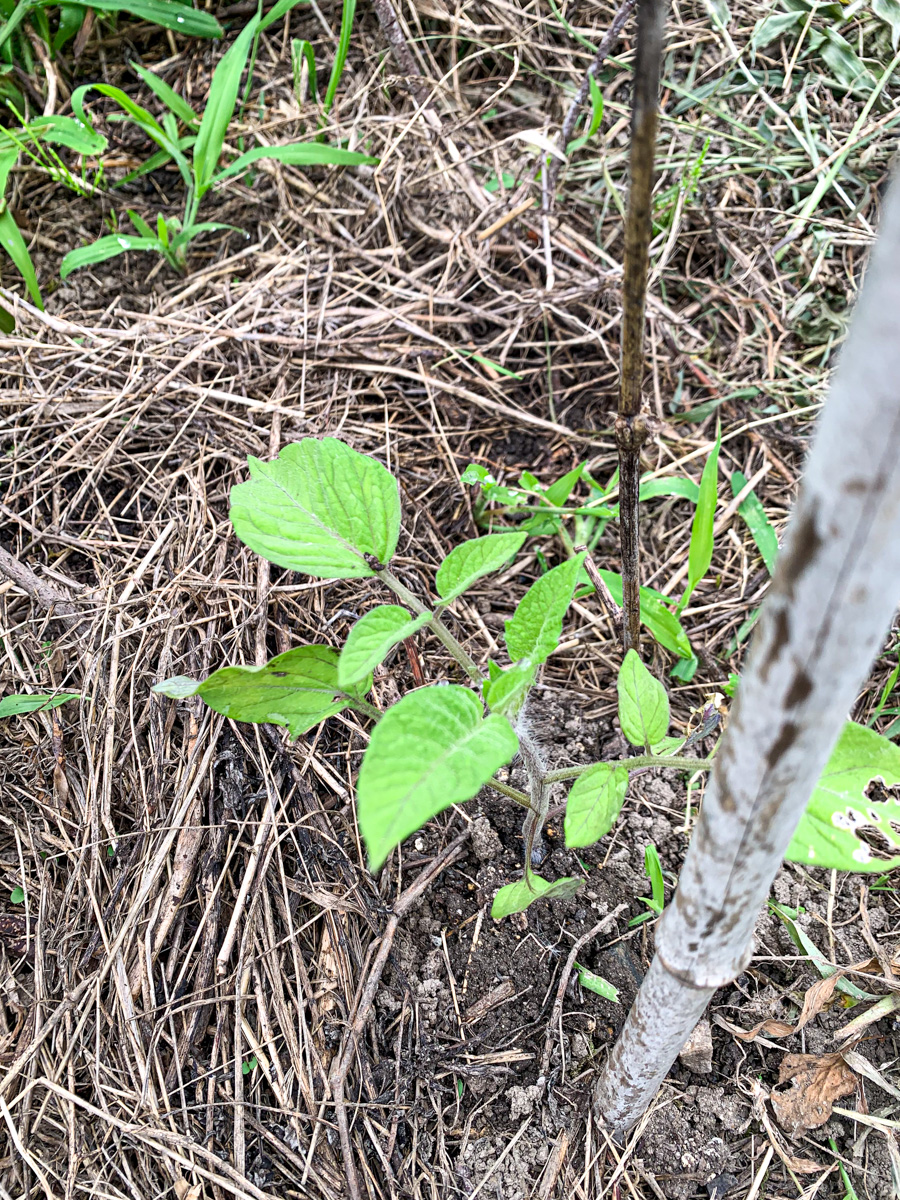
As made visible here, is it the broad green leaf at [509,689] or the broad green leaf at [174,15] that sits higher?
the broad green leaf at [174,15]

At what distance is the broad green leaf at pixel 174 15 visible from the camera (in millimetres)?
2281

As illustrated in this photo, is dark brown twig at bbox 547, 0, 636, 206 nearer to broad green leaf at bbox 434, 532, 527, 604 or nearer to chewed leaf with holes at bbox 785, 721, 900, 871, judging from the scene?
broad green leaf at bbox 434, 532, 527, 604

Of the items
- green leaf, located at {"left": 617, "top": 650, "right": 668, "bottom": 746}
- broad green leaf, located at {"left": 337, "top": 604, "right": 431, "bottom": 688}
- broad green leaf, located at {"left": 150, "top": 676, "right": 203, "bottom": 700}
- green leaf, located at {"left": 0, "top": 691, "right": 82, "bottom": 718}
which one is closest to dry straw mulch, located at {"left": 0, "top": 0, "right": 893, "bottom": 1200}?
green leaf, located at {"left": 0, "top": 691, "right": 82, "bottom": 718}

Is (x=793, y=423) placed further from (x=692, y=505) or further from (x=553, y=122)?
(x=553, y=122)

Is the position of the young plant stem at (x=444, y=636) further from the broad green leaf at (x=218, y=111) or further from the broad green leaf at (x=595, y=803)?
the broad green leaf at (x=218, y=111)

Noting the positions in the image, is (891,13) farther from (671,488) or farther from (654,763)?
(654,763)

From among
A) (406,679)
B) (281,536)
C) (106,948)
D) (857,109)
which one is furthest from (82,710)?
(857,109)

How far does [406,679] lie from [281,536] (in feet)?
1.99

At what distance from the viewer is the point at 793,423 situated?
1979 mm

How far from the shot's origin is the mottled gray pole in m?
0.56

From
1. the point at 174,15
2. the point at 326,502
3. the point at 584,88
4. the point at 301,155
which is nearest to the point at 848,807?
the point at 326,502

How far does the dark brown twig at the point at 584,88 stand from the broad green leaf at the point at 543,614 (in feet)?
4.90

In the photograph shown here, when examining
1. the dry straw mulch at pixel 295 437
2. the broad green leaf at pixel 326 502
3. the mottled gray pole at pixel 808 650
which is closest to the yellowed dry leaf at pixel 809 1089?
the dry straw mulch at pixel 295 437

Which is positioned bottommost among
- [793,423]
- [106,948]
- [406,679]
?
[106,948]
